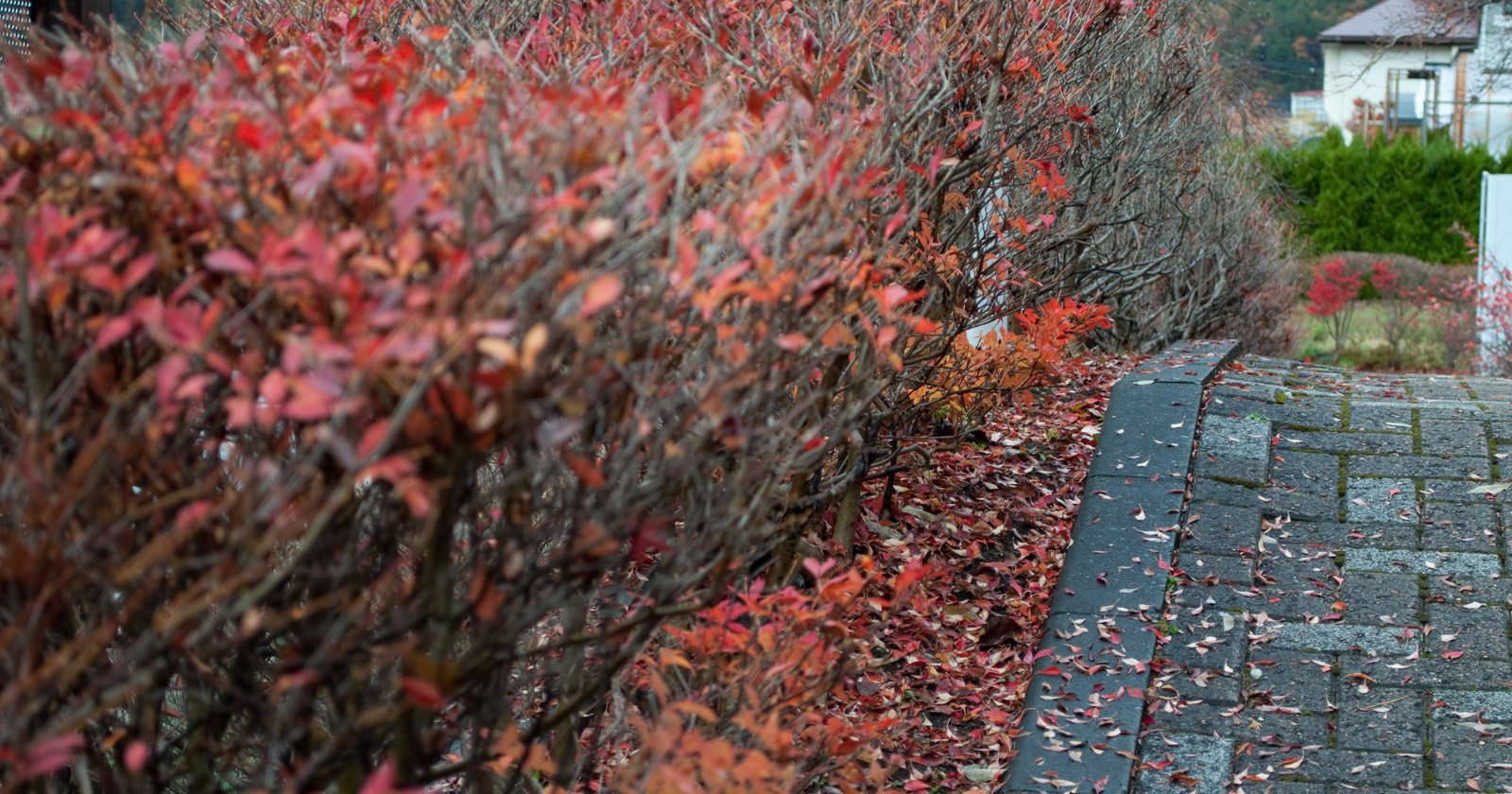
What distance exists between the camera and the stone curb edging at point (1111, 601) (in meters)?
3.37

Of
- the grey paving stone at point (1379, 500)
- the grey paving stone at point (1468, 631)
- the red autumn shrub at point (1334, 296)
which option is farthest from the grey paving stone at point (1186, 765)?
the red autumn shrub at point (1334, 296)

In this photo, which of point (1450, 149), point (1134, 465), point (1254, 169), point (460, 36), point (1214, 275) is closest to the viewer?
point (460, 36)

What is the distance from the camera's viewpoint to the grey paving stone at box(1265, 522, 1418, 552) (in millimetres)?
4559

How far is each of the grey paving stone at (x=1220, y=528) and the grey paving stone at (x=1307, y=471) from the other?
382 mm

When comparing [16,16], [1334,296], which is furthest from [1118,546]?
[1334,296]

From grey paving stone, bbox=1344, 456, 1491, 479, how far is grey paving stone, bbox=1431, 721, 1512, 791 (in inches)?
73.1

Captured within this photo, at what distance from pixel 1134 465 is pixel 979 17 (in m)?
2.02

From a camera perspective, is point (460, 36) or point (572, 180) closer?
point (572, 180)

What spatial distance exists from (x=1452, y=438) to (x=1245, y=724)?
105 inches

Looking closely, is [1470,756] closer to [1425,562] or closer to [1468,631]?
[1468,631]

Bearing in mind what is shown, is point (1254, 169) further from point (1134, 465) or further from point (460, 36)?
point (460, 36)

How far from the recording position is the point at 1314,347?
48.9 feet

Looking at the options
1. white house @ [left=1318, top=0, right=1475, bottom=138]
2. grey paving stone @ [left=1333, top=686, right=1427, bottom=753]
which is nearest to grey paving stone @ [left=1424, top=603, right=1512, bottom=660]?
grey paving stone @ [left=1333, top=686, right=1427, bottom=753]

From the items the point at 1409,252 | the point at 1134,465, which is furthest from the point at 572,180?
the point at 1409,252
